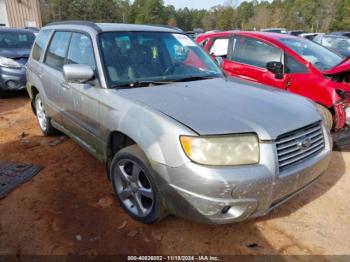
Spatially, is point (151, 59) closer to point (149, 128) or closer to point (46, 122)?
point (149, 128)

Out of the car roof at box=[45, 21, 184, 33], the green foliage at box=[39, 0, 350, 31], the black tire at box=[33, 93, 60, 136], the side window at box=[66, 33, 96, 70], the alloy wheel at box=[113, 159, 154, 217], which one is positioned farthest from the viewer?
the green foliage at box=[39, 0, 350, 31]

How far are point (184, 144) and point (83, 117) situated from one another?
1.55 metres

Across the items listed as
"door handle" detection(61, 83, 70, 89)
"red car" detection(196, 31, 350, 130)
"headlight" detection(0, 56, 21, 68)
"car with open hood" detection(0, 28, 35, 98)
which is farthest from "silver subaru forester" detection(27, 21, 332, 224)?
"headlight" detection(0, 56, 21, 68)

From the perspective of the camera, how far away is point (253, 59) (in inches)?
201

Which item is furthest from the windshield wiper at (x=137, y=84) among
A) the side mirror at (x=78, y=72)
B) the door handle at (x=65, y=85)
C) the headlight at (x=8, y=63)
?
the headlight at (x=8, y=63)

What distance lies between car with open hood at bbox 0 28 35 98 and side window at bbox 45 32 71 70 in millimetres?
3548

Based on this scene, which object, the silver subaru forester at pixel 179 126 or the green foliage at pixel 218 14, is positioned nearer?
the silver subaru forester at pixel 179 126

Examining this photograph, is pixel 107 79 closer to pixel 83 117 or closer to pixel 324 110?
pixel 83 117

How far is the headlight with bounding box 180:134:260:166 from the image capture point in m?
2.13

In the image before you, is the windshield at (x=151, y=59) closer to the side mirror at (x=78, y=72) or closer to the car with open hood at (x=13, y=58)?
the side mirror at (x=78, y=72)

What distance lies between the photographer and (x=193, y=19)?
83062mm

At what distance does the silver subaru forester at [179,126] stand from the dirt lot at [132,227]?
0.25 meters

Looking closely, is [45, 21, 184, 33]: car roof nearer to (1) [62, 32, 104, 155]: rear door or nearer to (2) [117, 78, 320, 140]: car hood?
(1) [62, 32, 104, 155]: rear door

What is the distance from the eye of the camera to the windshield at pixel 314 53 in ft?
15.8
